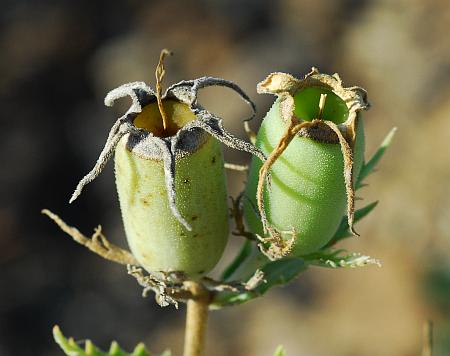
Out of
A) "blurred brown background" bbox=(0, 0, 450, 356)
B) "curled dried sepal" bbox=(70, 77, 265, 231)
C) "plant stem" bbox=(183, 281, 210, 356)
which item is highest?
"curled dried sepal" bbox=(70, 77, 265, 231)

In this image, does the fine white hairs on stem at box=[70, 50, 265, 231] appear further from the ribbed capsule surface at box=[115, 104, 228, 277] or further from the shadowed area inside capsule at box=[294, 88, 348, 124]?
the shadowed area inside capsule at box=[294, 88, 348, 124]

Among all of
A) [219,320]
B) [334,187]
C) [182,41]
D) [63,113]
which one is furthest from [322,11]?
[334,187]

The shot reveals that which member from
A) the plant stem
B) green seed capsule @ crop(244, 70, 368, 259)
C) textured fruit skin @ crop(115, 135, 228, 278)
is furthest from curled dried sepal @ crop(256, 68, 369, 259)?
the plant stem

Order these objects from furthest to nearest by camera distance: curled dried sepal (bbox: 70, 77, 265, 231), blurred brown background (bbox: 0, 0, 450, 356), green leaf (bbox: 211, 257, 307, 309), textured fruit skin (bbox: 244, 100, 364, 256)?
1. blurred brown background (bbox: 0, 0, 450, 356)
2. green leaf (bbox: 211, 257, 307, 309)
3. textured fruit skin (bbox: 244, 100, 364, 256)
4. curled dried sepal (bbox: 70, 77, 265, 231)

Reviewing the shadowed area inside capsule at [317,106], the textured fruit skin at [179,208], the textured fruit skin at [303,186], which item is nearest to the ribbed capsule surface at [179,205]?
the textured fruit skin at [179,208]

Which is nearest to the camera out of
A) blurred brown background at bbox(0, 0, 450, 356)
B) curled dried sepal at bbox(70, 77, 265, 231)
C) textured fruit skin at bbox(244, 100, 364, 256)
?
curled dried sepal at bbox(70, 77, 265, 231)

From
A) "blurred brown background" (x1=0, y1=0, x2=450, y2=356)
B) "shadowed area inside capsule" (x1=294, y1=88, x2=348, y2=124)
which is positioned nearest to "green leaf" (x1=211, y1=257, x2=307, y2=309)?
"shadowed area inside capsule" (x1=294, y1=88, x2=348, y2=124)

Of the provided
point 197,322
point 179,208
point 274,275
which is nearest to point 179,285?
point 197,322

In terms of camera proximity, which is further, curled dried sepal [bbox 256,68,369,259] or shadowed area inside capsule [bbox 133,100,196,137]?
shadowed area inside capsule [bbox 133,100,196,137]

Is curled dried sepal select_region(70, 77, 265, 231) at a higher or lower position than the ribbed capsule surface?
higher
